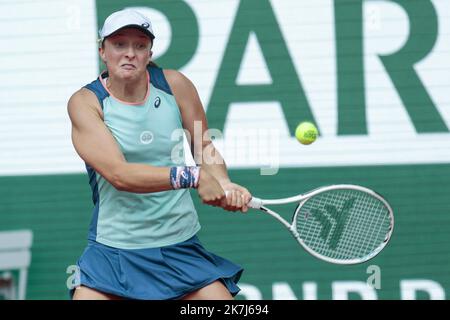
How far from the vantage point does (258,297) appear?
6.72m

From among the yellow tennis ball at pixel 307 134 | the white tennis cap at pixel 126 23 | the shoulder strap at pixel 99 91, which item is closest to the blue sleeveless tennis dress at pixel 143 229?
the shoulder strap at pixel 99 91

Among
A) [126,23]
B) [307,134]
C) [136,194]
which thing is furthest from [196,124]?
[307,134]

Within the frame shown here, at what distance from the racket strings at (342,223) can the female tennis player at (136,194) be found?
47 centimetres

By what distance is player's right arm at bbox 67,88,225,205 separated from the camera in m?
3.94

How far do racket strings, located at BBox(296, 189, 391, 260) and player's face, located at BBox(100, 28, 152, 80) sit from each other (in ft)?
3.00

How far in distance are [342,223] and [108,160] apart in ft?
4.00

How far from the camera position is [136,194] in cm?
415

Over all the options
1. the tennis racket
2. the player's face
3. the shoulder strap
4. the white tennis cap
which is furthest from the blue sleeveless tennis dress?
the tennis racket

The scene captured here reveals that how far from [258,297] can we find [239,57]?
157 centimetres

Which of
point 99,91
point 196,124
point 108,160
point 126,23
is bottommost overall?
point 108,160

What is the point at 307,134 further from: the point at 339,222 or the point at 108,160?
the point at 108,160

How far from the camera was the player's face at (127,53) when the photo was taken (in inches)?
161

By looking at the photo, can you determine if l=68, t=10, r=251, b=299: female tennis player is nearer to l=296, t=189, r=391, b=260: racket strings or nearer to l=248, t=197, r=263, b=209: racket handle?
l=248, t=197, r=263, b=209: racket handle

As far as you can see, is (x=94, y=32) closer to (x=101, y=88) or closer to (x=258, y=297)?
(x=258, y=297)
